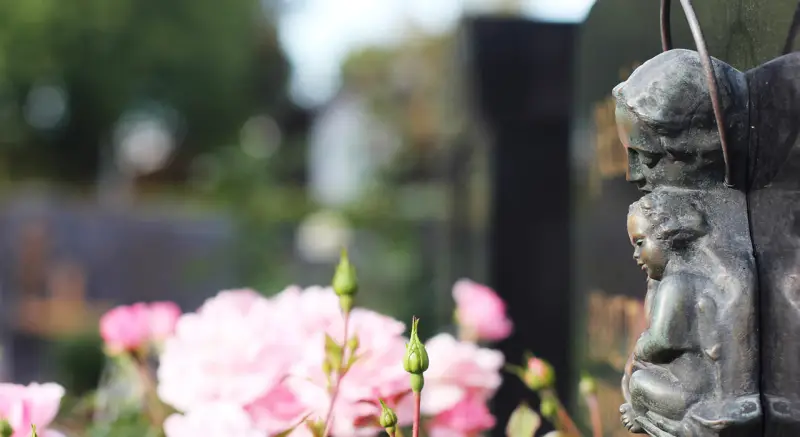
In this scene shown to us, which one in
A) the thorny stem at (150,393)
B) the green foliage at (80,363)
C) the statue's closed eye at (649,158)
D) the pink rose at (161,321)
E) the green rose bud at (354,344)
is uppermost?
the statue's closed eye at (649,158)

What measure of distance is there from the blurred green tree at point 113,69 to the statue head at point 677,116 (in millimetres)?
18793

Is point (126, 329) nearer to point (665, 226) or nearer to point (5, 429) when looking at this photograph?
point (5, 429)

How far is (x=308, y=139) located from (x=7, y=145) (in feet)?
38.8

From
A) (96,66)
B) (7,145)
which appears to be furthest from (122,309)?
(7,145)

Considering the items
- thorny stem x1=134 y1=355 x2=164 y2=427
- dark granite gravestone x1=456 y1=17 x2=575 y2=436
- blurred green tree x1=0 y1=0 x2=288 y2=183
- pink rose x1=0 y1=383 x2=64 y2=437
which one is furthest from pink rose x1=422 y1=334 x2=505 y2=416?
blurred green tree x1=0 y1=0 x2=288 y2=183

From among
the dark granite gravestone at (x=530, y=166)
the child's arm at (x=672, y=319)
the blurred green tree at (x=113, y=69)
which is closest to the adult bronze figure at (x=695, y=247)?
the child's arm at (x=672, y=319)

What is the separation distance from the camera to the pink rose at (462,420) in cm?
102

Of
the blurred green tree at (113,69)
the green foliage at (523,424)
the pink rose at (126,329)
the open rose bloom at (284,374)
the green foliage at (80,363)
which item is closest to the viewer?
the open rose bloom at (284,374)

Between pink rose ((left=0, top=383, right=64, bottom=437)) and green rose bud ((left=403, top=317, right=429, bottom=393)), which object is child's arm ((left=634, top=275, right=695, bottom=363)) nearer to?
green rose bud ((left=403, top=317, right=429, bottom=393))

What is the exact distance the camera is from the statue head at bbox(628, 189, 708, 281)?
33.9 inches

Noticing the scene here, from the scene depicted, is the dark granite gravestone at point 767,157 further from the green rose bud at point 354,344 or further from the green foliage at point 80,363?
the green foliage at point 80,363

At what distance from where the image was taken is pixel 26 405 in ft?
2.81

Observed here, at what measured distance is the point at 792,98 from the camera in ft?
2.90

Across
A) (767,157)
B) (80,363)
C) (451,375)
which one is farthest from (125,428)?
(80,363)
